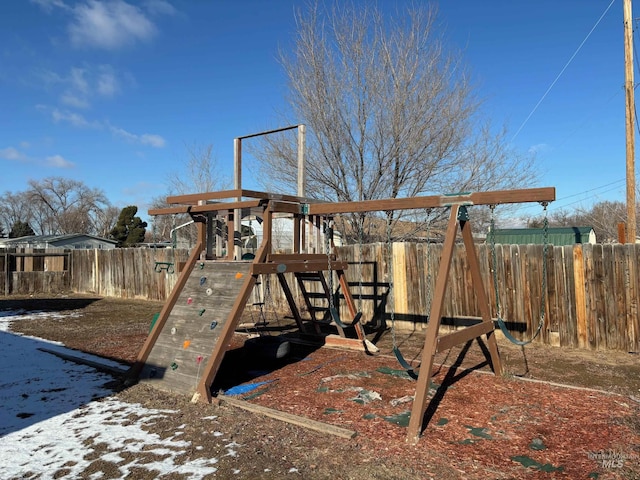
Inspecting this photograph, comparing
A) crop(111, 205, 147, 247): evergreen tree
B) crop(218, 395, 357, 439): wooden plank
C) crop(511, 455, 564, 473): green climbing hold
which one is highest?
crop(111, 205, 147, 247): evergreen tree

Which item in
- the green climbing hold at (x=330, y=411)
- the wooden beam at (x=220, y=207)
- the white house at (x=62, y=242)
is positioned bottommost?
the green climbing hold at (x=330, y=411)

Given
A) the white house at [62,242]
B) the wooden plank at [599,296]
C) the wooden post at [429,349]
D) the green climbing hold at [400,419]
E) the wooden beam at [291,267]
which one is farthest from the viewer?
the white house at [62,242]

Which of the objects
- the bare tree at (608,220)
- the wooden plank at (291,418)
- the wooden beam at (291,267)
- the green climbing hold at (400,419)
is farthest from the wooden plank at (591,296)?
the bare tree at (608,220)

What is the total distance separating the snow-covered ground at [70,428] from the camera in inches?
135

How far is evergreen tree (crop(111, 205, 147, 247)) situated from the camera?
1754 inches

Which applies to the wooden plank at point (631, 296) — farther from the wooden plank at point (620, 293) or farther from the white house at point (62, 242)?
the white house at point (62, 242)

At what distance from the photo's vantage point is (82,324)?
1072 cm

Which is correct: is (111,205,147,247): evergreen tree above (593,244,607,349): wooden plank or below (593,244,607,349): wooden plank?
above

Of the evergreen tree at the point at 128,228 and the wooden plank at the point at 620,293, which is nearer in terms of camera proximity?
the wooden plank at the point at 620,293

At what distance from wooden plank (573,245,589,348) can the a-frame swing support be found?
283 cm

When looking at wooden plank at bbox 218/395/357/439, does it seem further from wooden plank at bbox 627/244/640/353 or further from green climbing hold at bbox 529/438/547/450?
wooden plank at bbox 627/244/640/353

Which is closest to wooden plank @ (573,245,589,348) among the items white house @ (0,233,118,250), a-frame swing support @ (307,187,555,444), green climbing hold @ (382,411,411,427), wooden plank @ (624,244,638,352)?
wooden plank @ (624,244,638,352)

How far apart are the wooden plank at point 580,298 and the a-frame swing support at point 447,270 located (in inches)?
111

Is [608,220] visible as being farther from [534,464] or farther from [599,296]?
[534,464]
